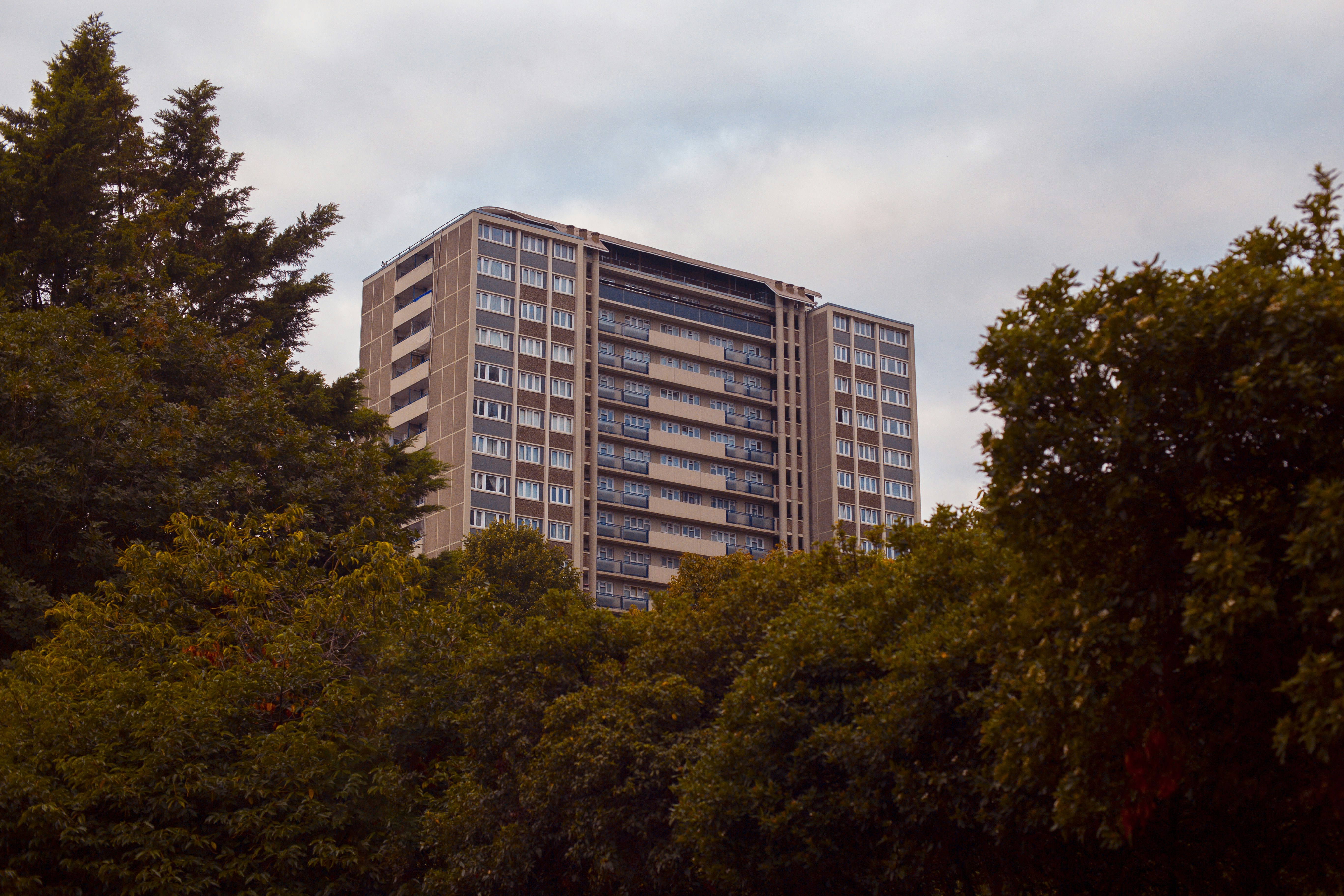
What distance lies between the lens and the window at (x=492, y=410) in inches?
3088

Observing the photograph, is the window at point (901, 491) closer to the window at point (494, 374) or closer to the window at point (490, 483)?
the window at point (494, 374)

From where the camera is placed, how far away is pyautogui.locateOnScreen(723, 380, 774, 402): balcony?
310 feet

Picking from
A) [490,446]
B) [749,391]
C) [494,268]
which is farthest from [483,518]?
[749,391]

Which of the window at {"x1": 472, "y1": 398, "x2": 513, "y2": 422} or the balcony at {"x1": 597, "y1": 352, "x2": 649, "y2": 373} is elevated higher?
the balcony at {"x1": 597, "y1": 352, "x2": 649, "y2": 373}

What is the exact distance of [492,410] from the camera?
79250mm

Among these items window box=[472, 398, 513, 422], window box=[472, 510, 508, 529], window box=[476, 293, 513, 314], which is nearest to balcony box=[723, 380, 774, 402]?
window box=[476, 293, 513, 314]

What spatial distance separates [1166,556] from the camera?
10.2m

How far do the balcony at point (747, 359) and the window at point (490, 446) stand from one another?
2134 cm

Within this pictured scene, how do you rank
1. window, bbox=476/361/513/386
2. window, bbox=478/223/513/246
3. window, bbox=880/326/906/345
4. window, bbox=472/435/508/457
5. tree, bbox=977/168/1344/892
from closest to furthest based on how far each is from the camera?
1. tree, bbox=977/168/1344/892
2. window, bbox=472/435/508/457
3. window, bbox=476/361/513/386
4. window, bbox=478/223/513/246
5. window, bbox=880/326/906/345

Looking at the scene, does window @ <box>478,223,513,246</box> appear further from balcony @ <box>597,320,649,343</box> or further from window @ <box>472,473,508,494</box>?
window @ <box>472,473,508,494</box>

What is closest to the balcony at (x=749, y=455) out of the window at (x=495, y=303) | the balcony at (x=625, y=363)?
the balcony at (x=625, y=363)

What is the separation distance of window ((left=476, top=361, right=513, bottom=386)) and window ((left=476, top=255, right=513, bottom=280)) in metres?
5.67

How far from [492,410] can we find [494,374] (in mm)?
2237

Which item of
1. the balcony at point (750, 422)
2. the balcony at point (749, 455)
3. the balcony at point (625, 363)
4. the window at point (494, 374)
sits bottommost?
the balcony at point (749, 455)
